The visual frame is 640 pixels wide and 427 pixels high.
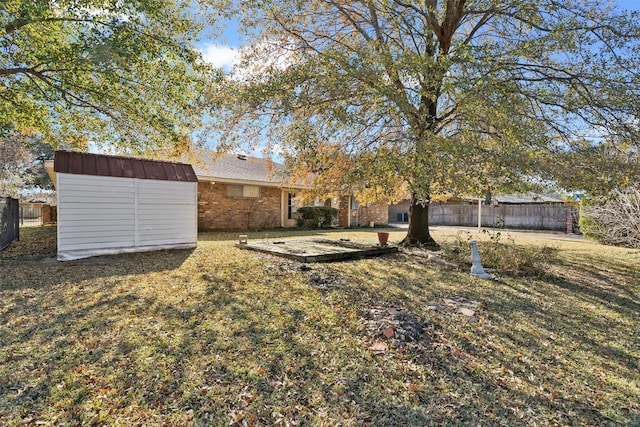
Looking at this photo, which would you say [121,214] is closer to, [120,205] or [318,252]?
[120,205]

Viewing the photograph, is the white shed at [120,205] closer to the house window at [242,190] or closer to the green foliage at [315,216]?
the house window at [242,190]

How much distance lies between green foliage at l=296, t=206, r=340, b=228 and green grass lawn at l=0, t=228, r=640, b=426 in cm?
1086

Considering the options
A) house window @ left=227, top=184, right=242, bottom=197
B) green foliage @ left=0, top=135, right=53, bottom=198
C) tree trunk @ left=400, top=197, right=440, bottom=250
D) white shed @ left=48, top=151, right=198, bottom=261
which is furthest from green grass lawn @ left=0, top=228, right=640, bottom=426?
green foliage @ left=0, top=135, right=53, bottom=198

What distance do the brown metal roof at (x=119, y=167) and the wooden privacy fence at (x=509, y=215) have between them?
1430 cm

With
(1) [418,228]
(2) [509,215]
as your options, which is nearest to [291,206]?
(1) [418,228]

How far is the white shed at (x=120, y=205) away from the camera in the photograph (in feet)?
23.9

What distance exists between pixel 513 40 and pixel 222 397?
29.4ft

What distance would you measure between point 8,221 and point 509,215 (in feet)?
81.3

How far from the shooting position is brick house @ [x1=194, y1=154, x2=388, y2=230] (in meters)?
13.8

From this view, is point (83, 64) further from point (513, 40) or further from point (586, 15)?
point (586, 15)

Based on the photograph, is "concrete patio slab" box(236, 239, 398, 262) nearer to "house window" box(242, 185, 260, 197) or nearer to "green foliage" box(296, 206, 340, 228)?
"house window" box(242, 185, 260, 197)

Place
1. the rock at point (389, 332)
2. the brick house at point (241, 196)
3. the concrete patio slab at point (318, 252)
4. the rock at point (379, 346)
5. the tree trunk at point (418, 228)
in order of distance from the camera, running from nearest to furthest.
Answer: the rock at point (379, 346) < the rock at point (389, 332) < the concrete patio slab at point (318, 252) < the tree trunk at point (418, 228) < the brick house at point (241, 196)

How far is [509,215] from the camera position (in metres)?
22.2

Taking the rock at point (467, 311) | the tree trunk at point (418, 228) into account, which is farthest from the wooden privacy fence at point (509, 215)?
the rock at point (467, 311)
